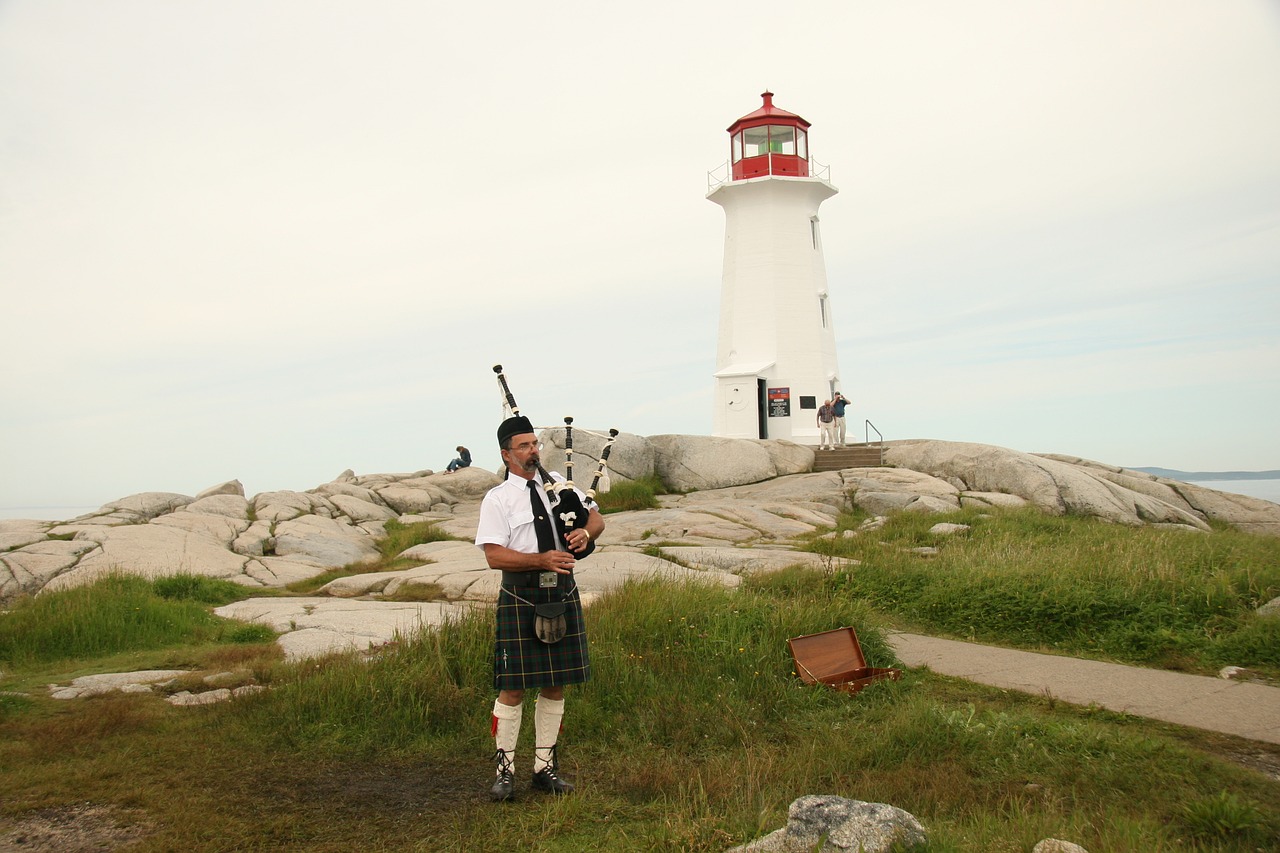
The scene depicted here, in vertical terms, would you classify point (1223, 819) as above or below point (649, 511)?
below

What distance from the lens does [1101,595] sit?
9.48 m

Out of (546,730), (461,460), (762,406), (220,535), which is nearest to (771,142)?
(762,406)

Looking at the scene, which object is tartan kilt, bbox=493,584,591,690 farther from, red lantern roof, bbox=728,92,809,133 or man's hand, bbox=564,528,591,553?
red lantern roof, bbox=728,92,809,133

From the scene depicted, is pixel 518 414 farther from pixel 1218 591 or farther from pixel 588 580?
pixel 1218 591

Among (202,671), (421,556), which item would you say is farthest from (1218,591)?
(421,556)

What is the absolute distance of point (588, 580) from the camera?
12078 mm

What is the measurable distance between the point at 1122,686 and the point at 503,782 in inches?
198

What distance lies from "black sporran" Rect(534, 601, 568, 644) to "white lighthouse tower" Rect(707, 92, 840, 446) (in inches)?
992

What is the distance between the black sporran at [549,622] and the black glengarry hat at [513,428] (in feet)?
3.55

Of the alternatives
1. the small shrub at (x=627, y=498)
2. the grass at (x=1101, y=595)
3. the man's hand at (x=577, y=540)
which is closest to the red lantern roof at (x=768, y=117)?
the small shrub at (x=627, y=498)

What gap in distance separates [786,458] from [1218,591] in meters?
18.8

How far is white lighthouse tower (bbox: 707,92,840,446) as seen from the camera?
101ft

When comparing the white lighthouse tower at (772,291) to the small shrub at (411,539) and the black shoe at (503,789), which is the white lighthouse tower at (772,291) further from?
the black shoe at (503,789)

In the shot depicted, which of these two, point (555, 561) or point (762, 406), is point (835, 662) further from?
point (762, 406)
